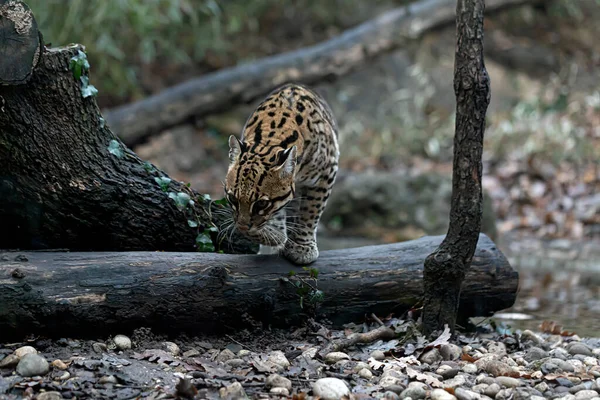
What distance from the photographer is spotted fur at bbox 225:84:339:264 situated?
4402 millimetres

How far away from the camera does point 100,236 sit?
14.9 ft

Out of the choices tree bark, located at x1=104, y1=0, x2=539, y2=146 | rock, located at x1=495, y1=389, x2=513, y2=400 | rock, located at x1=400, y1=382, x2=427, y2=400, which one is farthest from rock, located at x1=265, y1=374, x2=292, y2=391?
tree bark, located at x1=104, y1=0, x2=539, y2=146

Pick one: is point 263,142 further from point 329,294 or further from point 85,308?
point 85,308

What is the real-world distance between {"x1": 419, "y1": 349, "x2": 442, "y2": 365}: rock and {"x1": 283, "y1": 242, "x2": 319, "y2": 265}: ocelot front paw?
102cm

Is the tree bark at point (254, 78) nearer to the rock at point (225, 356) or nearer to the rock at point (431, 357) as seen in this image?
the rock at point (225, 356)

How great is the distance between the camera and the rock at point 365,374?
12.8ft

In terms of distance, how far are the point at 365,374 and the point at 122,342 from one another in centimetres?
135

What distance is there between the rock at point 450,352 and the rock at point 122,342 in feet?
5.98

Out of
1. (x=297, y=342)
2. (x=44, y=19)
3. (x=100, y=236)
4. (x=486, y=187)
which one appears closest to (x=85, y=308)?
(x=100, y=236)

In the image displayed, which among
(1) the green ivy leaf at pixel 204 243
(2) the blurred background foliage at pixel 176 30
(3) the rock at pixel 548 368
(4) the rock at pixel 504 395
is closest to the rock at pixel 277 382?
(4) the rock at pixel 504 395

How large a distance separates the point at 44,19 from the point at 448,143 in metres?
7.48

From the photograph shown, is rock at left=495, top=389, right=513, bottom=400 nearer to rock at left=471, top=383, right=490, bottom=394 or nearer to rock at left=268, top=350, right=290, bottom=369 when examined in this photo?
rock at left=471, top=383, right=490, bottom=394

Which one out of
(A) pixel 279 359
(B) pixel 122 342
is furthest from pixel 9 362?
(A) pixel 279 359

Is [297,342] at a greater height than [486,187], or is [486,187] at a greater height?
[486,187]
